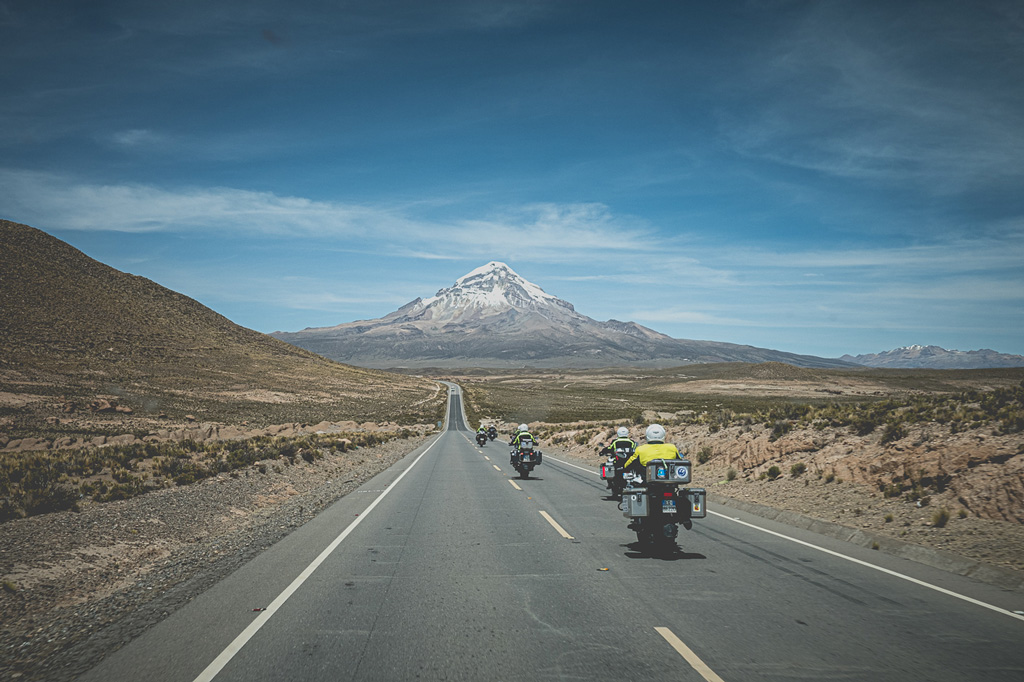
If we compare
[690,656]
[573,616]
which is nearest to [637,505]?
[573,616]

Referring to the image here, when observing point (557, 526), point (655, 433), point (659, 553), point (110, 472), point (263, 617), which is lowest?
point (110, 472)

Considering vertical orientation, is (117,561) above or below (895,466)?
below

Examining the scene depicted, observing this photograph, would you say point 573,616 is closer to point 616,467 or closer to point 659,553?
point 659,553

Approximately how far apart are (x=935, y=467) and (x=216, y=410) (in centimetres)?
6118

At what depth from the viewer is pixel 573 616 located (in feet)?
19.4

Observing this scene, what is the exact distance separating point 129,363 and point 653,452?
84.5 m

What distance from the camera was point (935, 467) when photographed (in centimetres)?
1223

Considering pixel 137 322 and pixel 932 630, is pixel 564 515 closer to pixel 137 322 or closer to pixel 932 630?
pixel 932 630

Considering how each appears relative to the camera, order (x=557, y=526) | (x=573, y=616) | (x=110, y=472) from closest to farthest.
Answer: (x=573, y=616), (x=557, y=526), (x=110, y=472)

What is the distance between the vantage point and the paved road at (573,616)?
185 inches

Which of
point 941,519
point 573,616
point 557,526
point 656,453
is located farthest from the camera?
point 557,526

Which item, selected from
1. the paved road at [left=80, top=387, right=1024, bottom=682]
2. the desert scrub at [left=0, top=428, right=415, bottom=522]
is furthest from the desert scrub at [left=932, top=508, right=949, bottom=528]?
the desert scrub at [left=0, top=428, right=415, bottom=522]

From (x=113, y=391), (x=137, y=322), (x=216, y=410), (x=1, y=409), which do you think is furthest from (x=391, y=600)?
(x=137, y=322)

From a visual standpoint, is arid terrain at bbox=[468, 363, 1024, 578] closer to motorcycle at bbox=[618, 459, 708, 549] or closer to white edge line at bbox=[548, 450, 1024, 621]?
white edge line at bbox=[548, 450, 1024, 621]
